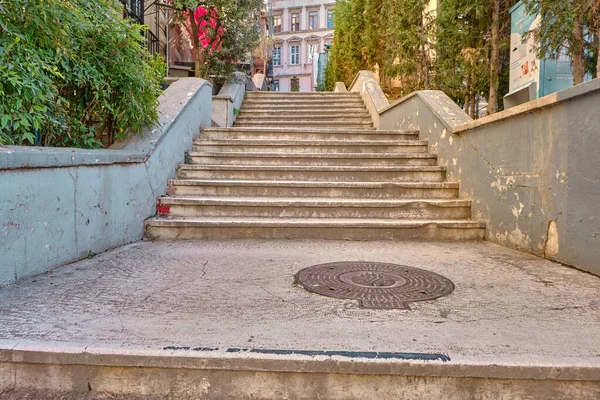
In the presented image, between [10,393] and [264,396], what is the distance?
111 centimetres

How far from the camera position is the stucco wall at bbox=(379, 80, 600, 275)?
295 cm

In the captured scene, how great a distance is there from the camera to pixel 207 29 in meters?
10.3

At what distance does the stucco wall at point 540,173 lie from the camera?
2.95 m

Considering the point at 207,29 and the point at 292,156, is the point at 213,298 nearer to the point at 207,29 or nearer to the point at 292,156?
the point at 292,156

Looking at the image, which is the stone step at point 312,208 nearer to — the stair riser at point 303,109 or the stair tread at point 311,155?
the stair tread at point 311,155

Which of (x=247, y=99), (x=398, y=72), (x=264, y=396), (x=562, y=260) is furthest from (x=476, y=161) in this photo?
(x=247, y=99)

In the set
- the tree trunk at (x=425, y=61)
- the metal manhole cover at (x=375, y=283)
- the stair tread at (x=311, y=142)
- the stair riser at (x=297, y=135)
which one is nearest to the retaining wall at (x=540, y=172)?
the stair tread at (x=311, y=142)

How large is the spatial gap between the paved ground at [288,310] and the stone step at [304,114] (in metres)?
5.63

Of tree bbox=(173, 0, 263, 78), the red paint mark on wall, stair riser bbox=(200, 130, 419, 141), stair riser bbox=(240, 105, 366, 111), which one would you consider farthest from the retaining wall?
tree bbox=(173, 0, 263, 78)

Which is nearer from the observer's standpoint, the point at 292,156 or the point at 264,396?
the point at 264,396

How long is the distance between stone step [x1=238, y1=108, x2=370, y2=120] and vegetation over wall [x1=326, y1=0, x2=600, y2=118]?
52.7 inches

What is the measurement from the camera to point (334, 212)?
179 inches

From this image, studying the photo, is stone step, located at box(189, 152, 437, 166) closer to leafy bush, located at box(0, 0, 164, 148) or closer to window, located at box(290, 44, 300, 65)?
leafy bush, located at box(0, 0, 164, 148)

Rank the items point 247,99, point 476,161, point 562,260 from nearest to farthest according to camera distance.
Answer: point 562,260, point 476,161, point 247,99
